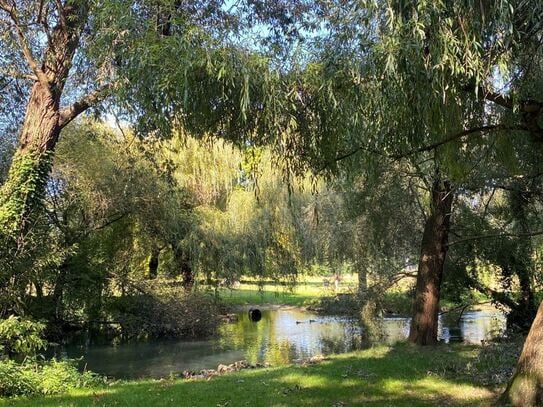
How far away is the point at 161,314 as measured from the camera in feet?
60.5

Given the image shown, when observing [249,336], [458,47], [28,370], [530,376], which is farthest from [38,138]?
[249,336]

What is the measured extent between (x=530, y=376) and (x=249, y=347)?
12015 mm

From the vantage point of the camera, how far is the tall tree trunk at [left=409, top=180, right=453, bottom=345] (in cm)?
1164

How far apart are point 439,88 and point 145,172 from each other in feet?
42.7

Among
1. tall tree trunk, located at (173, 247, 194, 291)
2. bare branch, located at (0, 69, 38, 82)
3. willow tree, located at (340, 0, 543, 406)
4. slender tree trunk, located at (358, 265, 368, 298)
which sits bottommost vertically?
slender tree trunk, located at (358, 265, 368, 298)

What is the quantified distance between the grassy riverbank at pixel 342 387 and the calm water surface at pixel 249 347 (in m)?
4.16

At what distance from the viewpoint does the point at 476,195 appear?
1235 cm

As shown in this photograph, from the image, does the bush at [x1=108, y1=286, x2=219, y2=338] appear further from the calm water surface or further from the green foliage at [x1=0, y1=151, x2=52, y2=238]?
the green foliage at [x1=0, y1=151, x2=52, y2=238]

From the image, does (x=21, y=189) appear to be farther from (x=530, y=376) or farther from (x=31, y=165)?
(x=530, y=376)

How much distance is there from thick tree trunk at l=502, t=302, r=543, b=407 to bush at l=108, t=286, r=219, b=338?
45.8ft

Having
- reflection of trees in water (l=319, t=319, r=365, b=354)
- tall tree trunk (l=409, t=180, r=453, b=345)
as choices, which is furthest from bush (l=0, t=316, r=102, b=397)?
reflection of trees in water (l=319, t=319, r=365, b=354)

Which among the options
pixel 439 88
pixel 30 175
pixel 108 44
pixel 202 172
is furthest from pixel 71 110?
pixel 202 172

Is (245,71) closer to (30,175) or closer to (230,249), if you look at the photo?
(30,175)

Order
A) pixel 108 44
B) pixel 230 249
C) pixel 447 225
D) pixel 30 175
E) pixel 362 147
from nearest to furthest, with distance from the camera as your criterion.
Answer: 1. pixel 108 44
2. pixel 362 147
3. pixel 30 175
4. pixel 447 225
5. pixel 230 249
